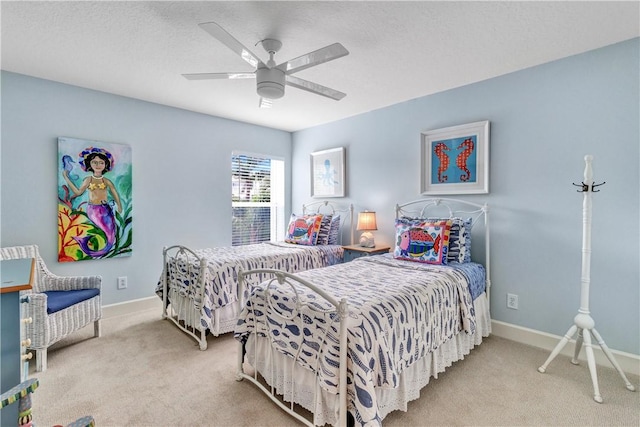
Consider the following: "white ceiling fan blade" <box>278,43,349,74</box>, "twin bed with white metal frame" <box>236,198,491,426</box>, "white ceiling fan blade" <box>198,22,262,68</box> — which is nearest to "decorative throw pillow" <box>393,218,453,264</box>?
"twin bed with white metal frame" <box>236,198,491,426</box>

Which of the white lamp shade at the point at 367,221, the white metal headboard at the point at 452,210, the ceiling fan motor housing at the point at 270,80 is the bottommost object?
the white lamp shade at the point at 367,221

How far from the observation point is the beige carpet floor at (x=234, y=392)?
181cm

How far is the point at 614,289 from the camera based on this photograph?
7.83ft

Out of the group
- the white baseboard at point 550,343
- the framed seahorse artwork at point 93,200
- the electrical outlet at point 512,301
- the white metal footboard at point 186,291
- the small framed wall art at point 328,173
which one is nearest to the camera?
the white baseboard at point 550,343

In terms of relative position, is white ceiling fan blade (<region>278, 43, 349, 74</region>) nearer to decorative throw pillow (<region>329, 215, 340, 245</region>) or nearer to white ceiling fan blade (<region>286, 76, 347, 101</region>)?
white ceiling fan blade (<region>286, 76, 347, 101</region>)

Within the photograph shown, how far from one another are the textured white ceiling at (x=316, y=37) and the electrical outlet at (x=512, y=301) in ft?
6.90

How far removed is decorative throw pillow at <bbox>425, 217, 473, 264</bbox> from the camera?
9.30ft

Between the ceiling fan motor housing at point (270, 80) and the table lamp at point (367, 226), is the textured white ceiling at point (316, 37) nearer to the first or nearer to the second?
the ceiling fan motor housing at point (270, 80)

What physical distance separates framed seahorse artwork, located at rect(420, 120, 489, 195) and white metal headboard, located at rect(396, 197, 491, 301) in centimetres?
11

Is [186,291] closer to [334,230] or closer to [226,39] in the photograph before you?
[334,230]

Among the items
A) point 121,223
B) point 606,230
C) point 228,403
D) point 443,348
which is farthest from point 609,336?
point 121,223

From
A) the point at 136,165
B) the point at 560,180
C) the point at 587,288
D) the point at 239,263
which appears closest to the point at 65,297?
the point at 239,263

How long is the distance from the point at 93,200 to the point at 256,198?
2.15 m

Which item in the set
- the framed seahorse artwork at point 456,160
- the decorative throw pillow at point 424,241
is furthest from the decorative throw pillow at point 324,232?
the framed seahorse artwork at point 456,160
